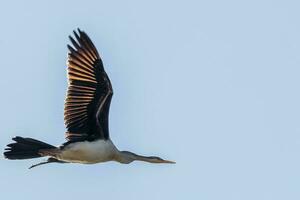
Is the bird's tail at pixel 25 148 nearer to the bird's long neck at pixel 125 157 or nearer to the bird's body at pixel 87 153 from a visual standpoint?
the bird's body at pixel 87 153

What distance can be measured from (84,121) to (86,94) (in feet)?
1.68

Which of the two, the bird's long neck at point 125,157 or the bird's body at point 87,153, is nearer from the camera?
the bird's body at point 87,153

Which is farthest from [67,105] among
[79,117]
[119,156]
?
[119,156]

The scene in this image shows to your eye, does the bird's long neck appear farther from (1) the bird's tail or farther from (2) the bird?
(1) the bird's tail

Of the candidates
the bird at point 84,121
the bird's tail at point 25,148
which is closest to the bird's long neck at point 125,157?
the bird at point 84,121

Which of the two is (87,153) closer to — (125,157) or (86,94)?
(125,157)

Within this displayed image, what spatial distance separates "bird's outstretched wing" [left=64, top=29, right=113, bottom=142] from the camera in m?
18.0

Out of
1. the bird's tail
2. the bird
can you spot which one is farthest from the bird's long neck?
the bird's tail

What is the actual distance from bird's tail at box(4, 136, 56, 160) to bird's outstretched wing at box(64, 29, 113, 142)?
0.70 meters

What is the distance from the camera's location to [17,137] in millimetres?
17766

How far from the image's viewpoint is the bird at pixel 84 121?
1755cm

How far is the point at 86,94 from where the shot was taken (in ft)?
59.6

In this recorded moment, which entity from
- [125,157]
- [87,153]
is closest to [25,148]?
[87,153]

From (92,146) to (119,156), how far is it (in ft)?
1.79
